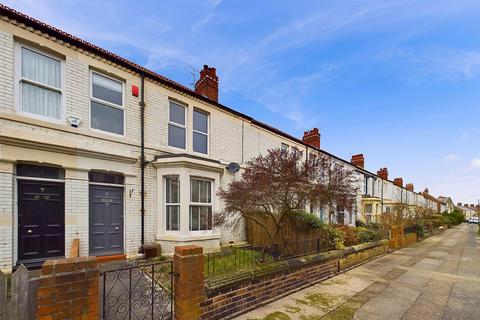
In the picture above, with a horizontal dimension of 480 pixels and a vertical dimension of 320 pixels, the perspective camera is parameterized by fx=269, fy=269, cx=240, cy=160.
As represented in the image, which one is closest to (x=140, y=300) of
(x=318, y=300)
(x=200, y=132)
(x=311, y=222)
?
(x=318, y=300)

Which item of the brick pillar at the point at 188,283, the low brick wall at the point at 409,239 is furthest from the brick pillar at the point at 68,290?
the low brick wall at the point at 409,239

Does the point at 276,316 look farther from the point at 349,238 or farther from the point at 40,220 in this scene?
the point at 349,238

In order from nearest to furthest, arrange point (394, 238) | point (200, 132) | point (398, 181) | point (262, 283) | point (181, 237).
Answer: point (262, 283)
point (181, 237)
point (200, 132)
point (394, 238)
point (398, 181)

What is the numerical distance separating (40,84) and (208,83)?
628 cm

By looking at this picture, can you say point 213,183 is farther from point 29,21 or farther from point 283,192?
point 29,21

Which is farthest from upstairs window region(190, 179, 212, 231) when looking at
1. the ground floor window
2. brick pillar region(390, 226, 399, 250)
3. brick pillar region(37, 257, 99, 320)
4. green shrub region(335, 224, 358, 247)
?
brick pillar region(390, 226, 399, 250)

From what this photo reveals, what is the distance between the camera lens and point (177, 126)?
959 cm

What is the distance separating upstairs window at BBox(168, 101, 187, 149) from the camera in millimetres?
9414

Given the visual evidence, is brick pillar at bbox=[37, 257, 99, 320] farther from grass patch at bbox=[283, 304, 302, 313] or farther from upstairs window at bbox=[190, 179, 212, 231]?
upstairs window at bbox=[190, 179, 212, 231]

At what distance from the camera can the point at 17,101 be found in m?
6.11

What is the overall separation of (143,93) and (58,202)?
3.97m

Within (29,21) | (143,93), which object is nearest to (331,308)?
(143,93)

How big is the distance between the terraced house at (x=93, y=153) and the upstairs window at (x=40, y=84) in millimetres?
22

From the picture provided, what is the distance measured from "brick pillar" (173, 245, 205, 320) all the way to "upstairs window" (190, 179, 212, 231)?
4.72 metres
